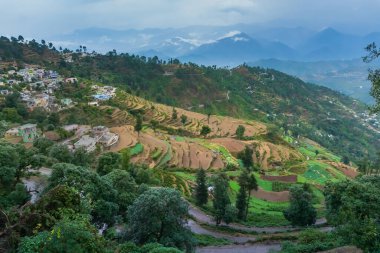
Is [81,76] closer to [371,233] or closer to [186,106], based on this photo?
[186,106]

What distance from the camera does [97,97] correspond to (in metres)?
77.6

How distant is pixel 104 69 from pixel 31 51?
71.0 feet

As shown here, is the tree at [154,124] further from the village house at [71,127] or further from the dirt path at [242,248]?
the dirt path at [242,248]

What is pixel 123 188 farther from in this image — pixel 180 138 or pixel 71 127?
pixel 180 138

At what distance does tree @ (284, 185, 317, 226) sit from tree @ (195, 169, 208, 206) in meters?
7.52

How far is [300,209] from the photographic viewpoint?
31875 mm

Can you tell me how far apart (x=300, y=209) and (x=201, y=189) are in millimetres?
8634

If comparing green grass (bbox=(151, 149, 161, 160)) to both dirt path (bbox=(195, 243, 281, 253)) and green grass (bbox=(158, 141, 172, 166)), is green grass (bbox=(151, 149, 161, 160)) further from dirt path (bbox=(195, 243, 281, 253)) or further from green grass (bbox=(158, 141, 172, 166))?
dirt path (bbox=(195, 243, 281, 253))

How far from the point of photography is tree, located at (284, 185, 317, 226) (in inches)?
1243

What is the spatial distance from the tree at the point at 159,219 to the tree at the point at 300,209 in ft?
53.2

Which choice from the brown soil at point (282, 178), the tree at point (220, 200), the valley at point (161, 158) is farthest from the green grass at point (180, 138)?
the tree at point (220, 200)

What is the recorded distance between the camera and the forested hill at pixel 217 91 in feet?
358

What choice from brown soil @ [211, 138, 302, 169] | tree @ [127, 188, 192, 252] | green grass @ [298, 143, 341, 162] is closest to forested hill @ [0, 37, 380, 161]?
green grass @ [298, 143, 341, 162]

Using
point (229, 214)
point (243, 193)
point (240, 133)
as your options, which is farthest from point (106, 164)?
point (240, 133)
